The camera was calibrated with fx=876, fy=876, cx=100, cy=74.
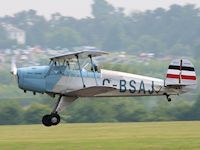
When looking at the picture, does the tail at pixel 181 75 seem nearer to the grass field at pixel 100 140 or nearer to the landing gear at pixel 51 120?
the grass field at pixel 100 140

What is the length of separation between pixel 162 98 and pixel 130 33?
106 metres

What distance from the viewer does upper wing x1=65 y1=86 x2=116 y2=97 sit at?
1077 inches

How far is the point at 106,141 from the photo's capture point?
95.2 ft

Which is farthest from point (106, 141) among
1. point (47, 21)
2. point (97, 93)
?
point (47, 21)

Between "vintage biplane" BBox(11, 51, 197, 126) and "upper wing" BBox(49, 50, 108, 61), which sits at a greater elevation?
"upper wing" BBox(49, 50, 108, 61)

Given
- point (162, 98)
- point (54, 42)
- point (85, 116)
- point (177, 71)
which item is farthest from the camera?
point (54, 42)

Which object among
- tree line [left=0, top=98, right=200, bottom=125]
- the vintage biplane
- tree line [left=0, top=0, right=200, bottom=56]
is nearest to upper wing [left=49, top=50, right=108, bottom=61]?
the vintage biplane

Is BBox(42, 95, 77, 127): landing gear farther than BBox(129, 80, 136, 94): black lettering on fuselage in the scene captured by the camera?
No

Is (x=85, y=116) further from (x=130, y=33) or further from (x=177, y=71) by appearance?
(x=130, y=33)

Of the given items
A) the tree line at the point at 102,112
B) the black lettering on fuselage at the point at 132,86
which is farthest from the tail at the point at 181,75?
the tree line at the point at 102,112

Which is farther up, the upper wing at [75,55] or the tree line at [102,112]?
the upper wing at [75,55]

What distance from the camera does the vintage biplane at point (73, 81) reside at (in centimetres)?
2778

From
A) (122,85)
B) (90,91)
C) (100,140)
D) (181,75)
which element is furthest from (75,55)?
(181,75)

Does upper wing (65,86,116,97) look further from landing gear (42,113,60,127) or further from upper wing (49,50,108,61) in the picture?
upper wing (49,50,108,61)
